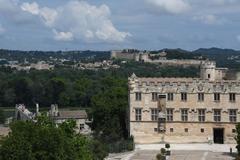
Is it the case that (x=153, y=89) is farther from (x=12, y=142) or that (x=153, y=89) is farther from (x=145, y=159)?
(x=12, y=142)

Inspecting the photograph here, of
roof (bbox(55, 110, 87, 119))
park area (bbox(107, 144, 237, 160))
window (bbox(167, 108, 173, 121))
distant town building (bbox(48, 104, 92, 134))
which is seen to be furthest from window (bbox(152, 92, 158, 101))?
roof (bbox(55, 110, 87, 119))

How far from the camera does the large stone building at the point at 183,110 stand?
68.4 meters

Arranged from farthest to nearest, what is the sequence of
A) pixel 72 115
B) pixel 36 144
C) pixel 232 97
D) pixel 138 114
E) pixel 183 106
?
pixel 72 115, pixel 138 114, pixel 183 106, pixel 232 97, pixel 36 144

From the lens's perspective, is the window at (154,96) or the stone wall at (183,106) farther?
the window at (154,96)

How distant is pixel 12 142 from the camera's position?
4194 centimetres

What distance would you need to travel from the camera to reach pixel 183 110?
69.1 meters

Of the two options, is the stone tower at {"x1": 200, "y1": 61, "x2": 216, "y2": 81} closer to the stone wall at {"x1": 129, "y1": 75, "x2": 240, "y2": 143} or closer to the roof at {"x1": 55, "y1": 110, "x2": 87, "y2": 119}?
the stone wall at {"x1": 129, "y1": 75, "x2": 240, "y2": 143}

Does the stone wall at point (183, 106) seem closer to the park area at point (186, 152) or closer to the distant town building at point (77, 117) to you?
the park area at point (186, 152)

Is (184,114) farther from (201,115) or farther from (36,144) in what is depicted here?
(36,144)

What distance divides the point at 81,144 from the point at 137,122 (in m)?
24.1

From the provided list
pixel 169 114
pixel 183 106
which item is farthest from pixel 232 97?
pixel 169 114

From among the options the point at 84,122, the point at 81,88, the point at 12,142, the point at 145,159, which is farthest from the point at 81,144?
the point at 81,88

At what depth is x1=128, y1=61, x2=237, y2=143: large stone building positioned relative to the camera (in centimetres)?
6844

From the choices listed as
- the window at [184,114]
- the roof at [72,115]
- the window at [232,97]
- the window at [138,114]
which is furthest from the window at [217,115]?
the roof at [72,115]
